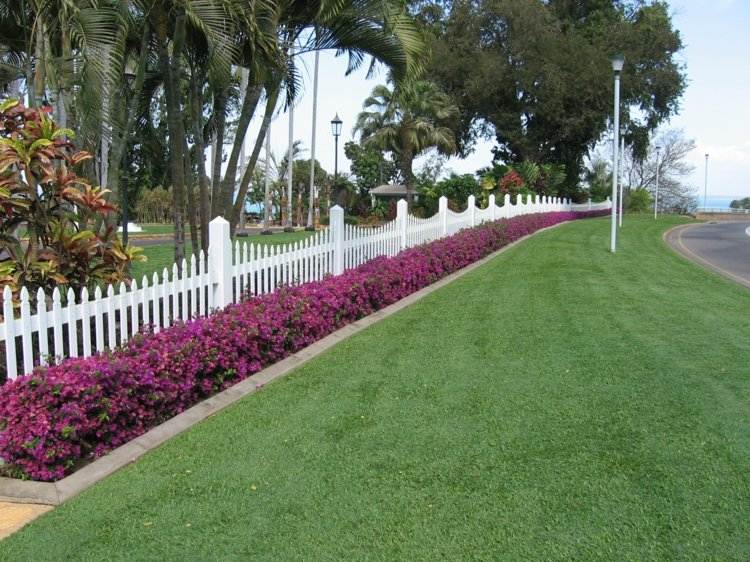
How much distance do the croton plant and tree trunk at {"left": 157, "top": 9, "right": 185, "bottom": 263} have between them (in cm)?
187

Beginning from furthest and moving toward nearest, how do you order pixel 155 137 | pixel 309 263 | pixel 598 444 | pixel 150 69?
pixel 155 137, pixel 150 69, pixel 309 263, pixel 598 444

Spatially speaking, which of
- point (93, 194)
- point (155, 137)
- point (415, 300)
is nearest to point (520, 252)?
point (415, 300)

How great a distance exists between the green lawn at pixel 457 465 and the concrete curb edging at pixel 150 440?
12cm

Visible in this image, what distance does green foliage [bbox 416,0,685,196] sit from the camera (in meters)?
37.1

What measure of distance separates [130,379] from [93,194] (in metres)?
2.09

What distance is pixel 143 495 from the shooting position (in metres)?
3.70

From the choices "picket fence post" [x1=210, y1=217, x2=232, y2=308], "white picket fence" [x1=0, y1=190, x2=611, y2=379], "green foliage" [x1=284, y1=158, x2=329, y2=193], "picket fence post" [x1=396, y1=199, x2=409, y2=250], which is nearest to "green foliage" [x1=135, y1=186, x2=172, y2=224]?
"green foliage" [x1=284, y1=158, x2=329, y2=193]

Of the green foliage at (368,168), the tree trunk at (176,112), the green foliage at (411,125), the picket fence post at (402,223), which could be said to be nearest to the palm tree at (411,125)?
the green foliage at (411,125)

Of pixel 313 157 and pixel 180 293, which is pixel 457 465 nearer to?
pixel 180 293

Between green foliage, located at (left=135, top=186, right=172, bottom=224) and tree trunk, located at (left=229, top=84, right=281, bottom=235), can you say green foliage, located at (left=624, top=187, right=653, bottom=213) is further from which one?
tree trunk, located at (left=229, top=84, right=281, bottom=235)

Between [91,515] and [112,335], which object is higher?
[112,335]

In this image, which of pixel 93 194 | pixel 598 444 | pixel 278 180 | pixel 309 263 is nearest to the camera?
pixel 598 444

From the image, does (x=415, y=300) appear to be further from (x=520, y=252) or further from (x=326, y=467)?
(x=520, y=252)

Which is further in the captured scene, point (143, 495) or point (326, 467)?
point (326, 467)
